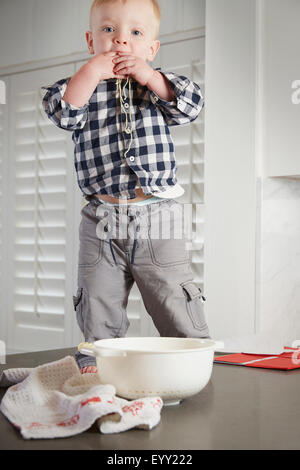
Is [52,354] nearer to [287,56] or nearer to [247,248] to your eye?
[247,248]

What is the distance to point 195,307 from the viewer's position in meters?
1.08

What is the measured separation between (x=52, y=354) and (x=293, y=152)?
1.28 metres

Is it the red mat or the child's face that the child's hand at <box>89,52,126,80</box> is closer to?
the child's face

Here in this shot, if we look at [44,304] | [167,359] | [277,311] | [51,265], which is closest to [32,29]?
[51,265]

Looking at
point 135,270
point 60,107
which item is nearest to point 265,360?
point 135,270

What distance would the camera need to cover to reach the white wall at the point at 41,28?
2807 millimetres

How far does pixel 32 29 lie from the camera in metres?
2.98

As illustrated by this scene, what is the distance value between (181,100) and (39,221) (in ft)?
6.29

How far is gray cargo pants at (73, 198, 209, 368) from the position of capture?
109cm

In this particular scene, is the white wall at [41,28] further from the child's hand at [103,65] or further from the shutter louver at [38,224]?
the child's hand at [103,65]

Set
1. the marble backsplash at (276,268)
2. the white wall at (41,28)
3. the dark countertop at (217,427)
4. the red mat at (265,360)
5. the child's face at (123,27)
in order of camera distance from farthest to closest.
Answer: the white wall at (41,28) → the marble backsplash at (276,268) → the child's face at (123,27) → the red mat at (265,360) → the dark countertop at (217,427)

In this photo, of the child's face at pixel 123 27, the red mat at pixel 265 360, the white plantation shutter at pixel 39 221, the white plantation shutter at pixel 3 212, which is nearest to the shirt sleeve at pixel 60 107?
the child's face at pixel 123 27

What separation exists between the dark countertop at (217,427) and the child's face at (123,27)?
753mm
